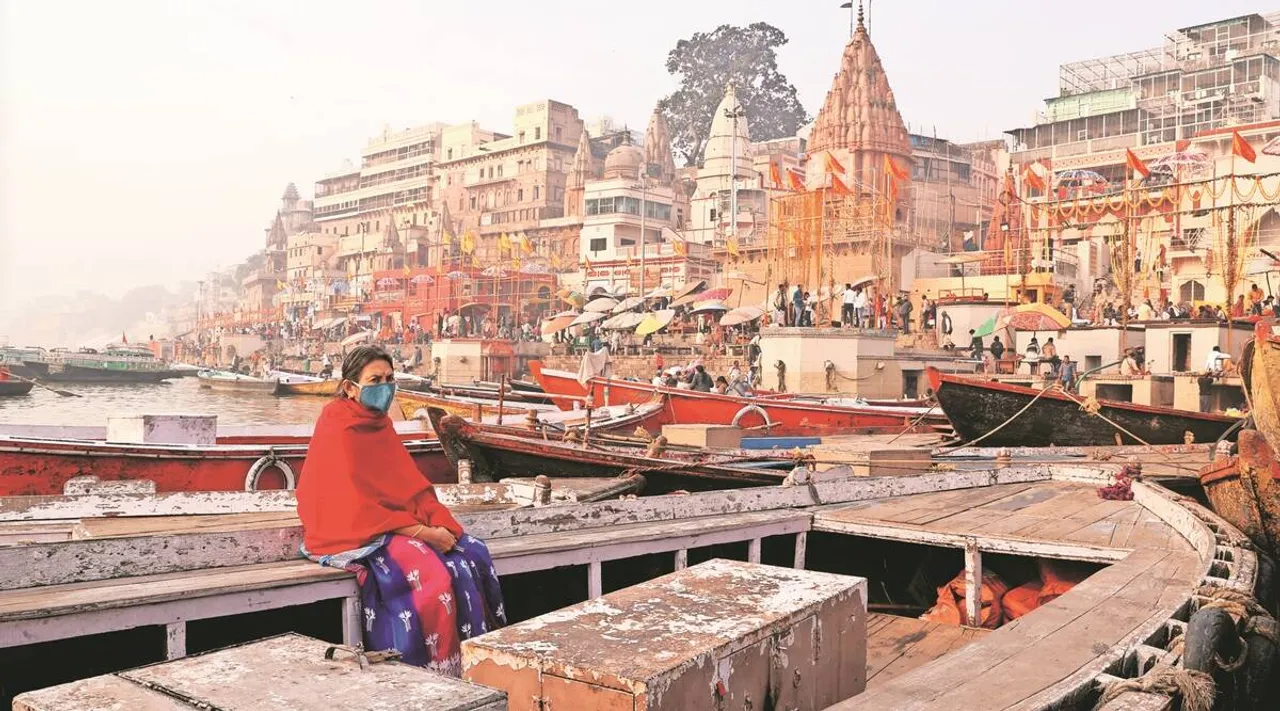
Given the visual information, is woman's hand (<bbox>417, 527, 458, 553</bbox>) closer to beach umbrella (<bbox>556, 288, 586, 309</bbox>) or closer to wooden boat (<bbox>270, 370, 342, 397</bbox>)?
wooden boat (<bbox>270, 370, 342, 397</bbox>)

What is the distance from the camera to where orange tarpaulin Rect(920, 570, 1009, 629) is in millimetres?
5605

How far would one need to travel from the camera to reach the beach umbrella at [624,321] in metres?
41.6

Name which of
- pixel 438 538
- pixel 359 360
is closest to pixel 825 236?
pixel 359 360

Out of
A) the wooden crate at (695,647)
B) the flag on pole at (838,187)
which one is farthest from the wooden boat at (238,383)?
the wooden crate at (695,647)

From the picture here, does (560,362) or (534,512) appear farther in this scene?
(560,362)

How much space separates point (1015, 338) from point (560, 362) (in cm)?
1932

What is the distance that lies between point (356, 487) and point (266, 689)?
2.00 metres

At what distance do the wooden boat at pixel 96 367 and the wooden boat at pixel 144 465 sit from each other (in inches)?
1994

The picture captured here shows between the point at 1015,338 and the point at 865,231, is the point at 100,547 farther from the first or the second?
the point at 865,231

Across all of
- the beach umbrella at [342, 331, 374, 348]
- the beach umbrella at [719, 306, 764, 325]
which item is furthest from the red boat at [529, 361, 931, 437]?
the beach umbrella at [342, 331, 374, 348]

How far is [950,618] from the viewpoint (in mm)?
5621

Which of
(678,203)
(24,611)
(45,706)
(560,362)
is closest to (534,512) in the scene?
(24,611)

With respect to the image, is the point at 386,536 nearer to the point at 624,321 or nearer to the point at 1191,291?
the point at 624,321

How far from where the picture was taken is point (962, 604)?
576 cm
